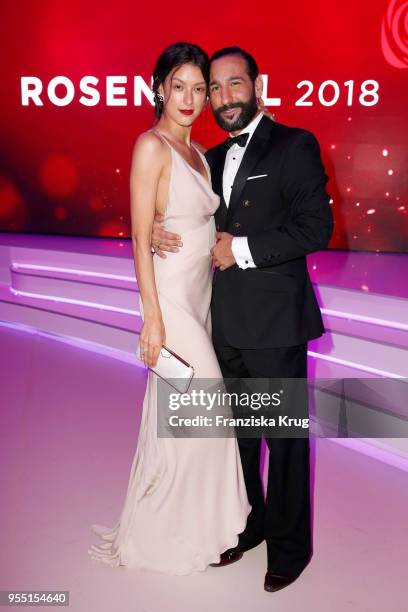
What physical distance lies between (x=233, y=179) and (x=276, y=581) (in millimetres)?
1279

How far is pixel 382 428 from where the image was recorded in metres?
3.10

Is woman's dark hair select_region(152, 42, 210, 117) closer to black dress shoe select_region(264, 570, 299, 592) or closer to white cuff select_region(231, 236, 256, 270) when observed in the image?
white cuff select_region(231, 236, 256, 270)

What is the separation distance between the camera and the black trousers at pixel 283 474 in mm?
2051

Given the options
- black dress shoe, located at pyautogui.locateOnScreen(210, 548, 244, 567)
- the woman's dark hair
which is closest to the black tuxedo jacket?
the woman's dark hair

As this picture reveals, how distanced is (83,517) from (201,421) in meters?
0.73

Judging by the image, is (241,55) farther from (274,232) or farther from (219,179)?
(274,232)

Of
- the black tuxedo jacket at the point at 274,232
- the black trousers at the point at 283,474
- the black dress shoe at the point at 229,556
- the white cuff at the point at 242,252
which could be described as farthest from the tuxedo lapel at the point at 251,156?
the black dress shoe at the point at 229,556

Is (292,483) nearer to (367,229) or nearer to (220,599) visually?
(220,599)

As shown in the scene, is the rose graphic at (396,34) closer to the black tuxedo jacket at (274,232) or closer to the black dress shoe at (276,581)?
the black tuxedo jacket at (274,232)

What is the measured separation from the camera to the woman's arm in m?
1.92

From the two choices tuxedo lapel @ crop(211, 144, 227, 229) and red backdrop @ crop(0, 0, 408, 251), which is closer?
tuxedo lapel @ crop(211, 144, 227, 229)

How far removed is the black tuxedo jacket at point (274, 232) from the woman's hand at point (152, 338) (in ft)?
0.70

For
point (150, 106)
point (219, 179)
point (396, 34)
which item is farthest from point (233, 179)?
point (150, 106)

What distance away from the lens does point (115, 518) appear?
97.9 inches
